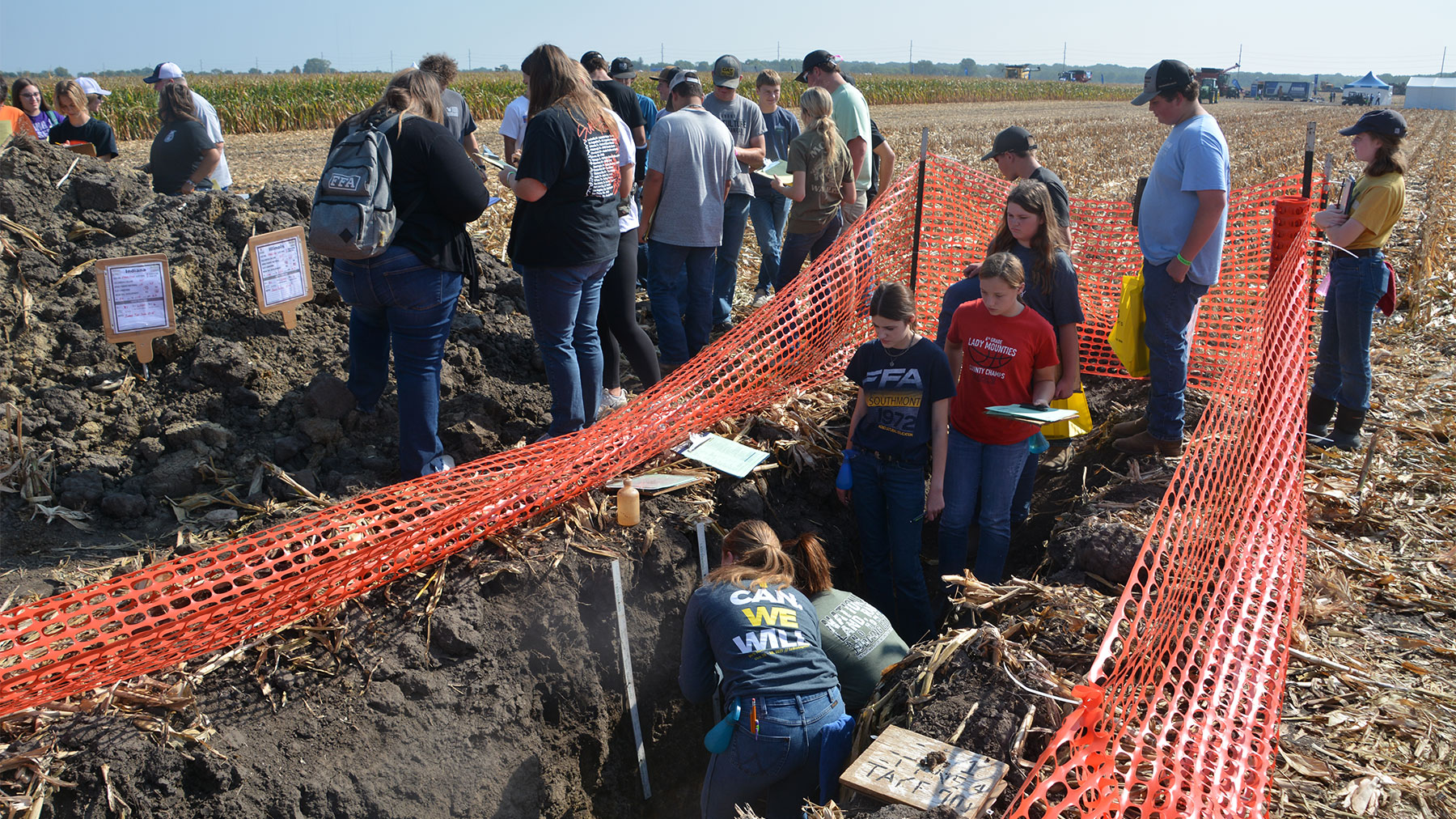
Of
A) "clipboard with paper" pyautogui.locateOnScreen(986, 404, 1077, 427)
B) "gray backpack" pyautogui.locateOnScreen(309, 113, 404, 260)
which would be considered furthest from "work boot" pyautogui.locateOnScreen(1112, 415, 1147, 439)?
"gray backpack" pyautogui.locateOnScreen(309, 113, 404, 260)

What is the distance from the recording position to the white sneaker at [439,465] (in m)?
4.92

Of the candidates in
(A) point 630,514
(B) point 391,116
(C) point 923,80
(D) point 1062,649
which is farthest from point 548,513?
(C) point 923,80

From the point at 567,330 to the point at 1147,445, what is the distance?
353 cm

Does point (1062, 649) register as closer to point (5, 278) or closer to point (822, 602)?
point (822, 602)

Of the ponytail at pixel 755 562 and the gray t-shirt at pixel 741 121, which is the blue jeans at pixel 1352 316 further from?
the ponytail at pixel 755 562

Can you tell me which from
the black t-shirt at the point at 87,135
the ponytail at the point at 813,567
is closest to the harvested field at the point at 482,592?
the ponytail at the point at 813,567

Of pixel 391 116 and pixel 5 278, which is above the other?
pixel 391 116

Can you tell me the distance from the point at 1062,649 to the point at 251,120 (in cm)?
3069

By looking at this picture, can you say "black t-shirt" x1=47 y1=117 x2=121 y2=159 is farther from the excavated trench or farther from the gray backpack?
the gray backpack

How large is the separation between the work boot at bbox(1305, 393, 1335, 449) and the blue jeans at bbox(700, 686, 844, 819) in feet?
14.6

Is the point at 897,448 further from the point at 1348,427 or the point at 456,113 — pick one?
the point at 456,113

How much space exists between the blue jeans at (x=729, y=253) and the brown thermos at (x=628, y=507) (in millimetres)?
2860

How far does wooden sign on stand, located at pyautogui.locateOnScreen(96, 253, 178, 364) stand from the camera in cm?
516

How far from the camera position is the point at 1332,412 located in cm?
619
